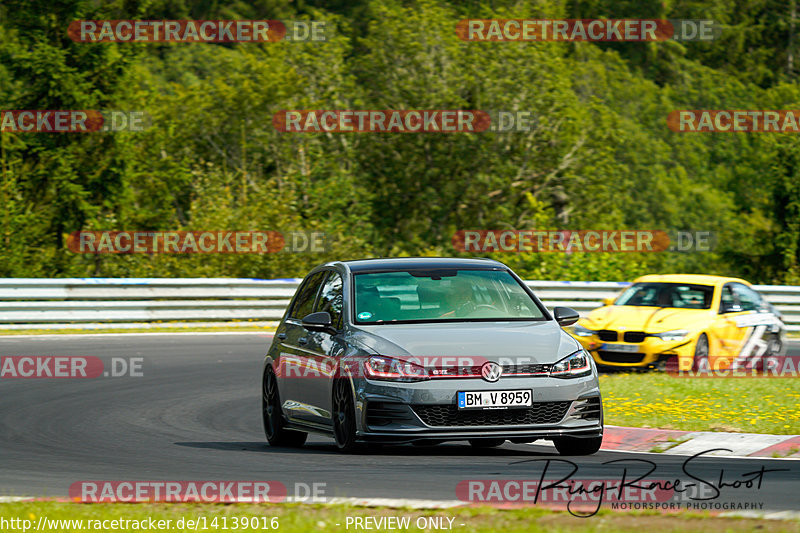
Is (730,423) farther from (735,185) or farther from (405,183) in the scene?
(735,185)

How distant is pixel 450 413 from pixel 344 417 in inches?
37.6

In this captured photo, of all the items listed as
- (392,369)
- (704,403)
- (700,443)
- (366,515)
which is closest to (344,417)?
(392,369)

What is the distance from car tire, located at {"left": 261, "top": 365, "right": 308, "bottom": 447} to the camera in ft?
39.2

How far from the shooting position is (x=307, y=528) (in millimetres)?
7152

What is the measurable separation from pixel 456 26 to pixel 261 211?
1149 cm

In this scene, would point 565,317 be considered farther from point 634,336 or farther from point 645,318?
point 645,318

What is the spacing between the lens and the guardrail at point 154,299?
2405cm

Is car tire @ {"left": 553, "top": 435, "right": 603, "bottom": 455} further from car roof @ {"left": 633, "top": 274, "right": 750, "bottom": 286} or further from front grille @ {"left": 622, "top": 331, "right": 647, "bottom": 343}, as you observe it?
car roof @ {"left": 633, "top": 274, "right": 750, "bottom": 286}

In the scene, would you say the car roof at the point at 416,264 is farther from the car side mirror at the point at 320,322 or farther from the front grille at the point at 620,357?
the front grille at the point at 620,357

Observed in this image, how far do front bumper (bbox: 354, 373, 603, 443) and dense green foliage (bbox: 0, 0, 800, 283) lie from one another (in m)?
20.1

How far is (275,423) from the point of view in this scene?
1200 cm

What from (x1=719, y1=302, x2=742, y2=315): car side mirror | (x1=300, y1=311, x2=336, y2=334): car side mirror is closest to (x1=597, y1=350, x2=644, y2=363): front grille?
(x1=719, y1=302, x2=742, y2=315): car side mirror

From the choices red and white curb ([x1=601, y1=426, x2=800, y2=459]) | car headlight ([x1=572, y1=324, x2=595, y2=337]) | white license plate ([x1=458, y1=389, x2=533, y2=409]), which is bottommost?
red and white curb ([x1=601, y1=426, x2=800, y2=459])

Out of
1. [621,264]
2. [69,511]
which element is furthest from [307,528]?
[621,264]
